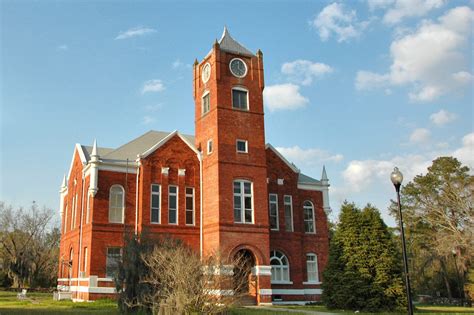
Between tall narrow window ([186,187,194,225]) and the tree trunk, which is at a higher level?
tall narrow window ([186,187,194,225])

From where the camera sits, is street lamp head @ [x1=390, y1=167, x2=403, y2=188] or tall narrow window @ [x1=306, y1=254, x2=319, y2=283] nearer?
street lamp head @ [x1=390, y1=167, x2=403, y2=188]

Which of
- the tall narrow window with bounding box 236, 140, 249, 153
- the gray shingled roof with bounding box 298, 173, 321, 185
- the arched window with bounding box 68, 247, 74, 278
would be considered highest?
the tall narrow window with bounding box 236, 140, 249, 153

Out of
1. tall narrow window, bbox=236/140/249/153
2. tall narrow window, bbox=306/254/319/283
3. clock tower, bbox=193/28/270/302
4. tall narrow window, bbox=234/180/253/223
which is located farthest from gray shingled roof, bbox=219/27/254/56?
tall narrow window, bbox=306/254/319/283

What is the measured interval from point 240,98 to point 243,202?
719cm

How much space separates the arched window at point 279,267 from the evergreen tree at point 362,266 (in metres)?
7.84

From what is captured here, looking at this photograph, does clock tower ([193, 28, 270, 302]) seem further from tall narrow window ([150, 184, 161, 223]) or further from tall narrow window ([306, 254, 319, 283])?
tall narrow window ([306, 254, 319, 283])

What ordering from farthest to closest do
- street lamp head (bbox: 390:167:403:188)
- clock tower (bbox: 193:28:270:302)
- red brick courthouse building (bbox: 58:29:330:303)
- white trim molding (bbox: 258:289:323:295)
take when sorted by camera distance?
white trim molding (bbox: 258:289:323:295) → red brick courthouse building (bbox: 58:29:330:303) → clock tower (bbox: 193:28:270:302) → street lamp head (bbox: 390:167:403:188)

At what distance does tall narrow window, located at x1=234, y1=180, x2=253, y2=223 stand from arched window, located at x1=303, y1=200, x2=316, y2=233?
7307 mm

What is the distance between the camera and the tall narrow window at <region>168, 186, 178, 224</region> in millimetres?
31027

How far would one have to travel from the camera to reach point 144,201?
30.2 m

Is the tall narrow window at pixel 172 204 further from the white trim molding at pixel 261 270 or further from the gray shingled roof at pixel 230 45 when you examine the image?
the gray shingled roof at pixel 230 45

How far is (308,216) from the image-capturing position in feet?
118

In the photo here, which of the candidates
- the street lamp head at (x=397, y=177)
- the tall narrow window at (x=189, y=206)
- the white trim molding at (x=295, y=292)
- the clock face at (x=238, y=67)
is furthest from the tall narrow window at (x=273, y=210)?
the street lamp head at (x=397, y=177)

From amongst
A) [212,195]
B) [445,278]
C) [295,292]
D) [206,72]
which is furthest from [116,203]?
[445,278]
